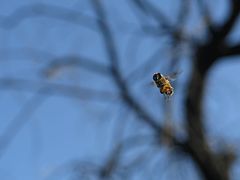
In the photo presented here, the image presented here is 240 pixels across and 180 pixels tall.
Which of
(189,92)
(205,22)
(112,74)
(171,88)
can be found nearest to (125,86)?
(112,74)

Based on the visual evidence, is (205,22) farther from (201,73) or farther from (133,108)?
(133,108)

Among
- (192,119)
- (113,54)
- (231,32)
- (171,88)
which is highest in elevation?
(113,54)

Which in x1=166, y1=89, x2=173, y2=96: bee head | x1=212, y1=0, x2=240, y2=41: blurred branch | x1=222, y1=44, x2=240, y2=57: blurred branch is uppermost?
x1=212, y1=0, x2=240, y2=41: blurred branch

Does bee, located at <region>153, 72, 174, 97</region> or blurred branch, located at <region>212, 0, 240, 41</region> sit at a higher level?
blurred branch, located at <region>212, 0, 240, 41</region>

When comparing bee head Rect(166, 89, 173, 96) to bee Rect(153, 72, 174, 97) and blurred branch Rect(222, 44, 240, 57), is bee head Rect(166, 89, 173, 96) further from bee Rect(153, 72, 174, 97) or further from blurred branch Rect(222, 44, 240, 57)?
blurred branch Rect(222, 44, 240, 57)

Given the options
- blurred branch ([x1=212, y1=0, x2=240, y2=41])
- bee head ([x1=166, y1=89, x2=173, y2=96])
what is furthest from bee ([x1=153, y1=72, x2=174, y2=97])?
blurred branch ([x1=212, y1=0, x2=240, y2=41])

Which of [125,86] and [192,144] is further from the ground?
[125,86]

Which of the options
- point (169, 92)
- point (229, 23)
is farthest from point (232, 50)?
point (169, 92)

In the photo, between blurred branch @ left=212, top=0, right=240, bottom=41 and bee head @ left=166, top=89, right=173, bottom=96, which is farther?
blurred branch @ left=212, top=0, right=240, bottom=41

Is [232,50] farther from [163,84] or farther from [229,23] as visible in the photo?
[163,84]
